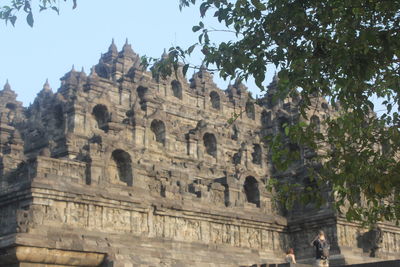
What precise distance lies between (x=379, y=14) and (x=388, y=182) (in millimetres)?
3926

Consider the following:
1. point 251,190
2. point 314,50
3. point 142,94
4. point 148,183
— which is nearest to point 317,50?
point 314,50

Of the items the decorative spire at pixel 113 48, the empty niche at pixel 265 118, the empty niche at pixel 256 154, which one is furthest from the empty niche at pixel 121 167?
the decorative spire at pixel 113 48

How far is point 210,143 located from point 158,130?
16.4 feet

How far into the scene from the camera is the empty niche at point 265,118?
56.4m

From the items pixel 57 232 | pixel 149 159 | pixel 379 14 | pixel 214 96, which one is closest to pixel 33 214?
pixel 57 232

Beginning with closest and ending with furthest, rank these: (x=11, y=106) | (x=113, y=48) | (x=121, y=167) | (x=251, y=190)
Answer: (x=121, y=167) < (x=251, y=190) < (x=113, y=48) < (x=11, y=106)

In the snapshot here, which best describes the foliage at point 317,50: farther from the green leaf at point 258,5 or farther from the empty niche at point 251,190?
the empty niche at point 251,190

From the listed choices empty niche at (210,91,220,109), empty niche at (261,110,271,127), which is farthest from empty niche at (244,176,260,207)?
empty niche at (261,110,271,127)

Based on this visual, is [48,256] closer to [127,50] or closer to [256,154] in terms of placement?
[256,154]

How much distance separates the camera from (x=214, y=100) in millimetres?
55000

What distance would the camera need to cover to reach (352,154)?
57.9 ft

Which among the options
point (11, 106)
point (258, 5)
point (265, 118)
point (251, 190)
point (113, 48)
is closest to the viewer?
point (258, 5)

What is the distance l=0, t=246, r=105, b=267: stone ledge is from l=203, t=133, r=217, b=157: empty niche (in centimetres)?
2073

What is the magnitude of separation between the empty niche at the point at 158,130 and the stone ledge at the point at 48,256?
17085mm
